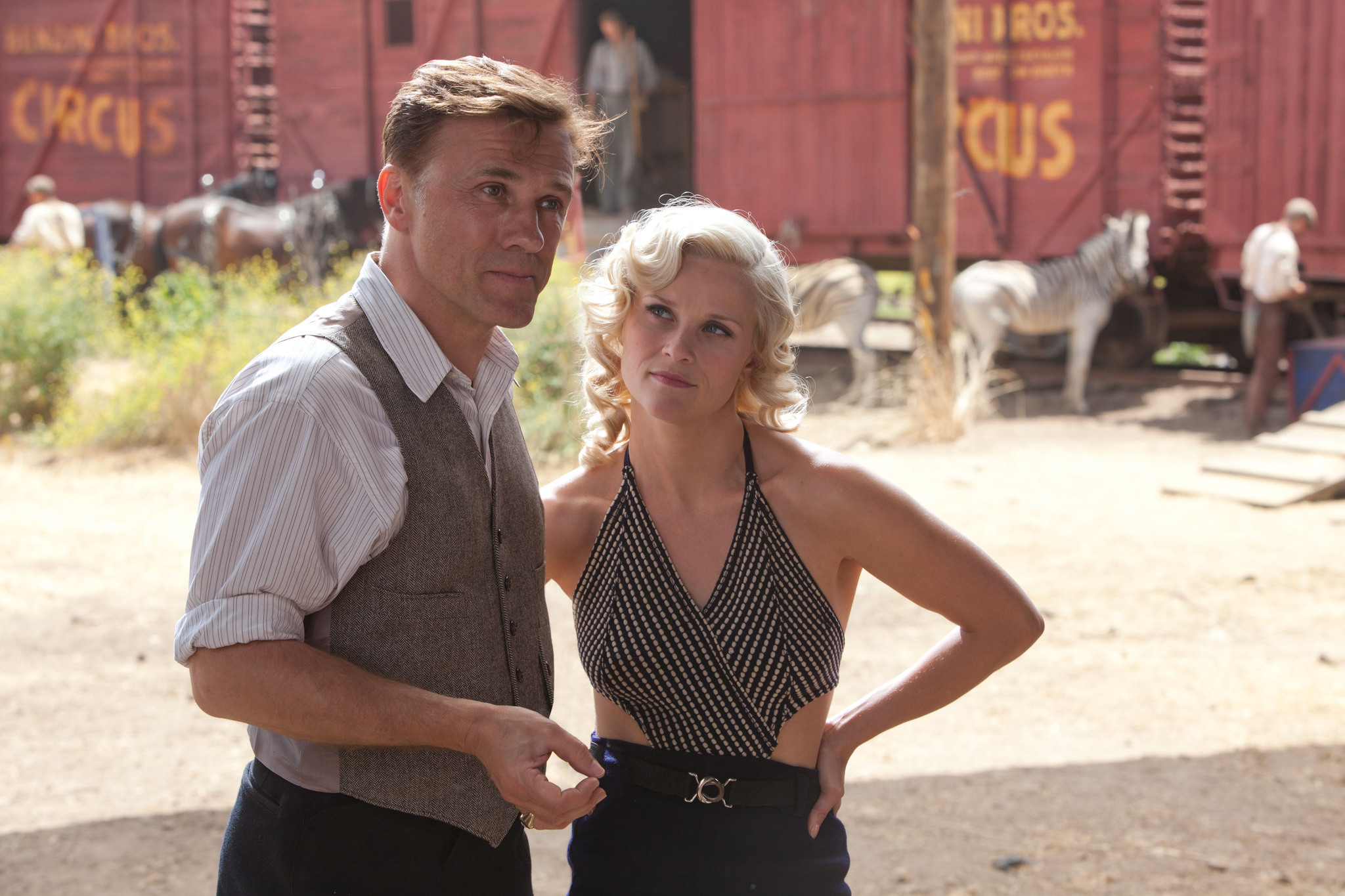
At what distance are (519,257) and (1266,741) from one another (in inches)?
163

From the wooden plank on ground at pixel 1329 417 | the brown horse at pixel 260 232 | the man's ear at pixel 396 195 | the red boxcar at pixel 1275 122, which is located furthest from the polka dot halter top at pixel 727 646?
the brown horse at pixel 260 232

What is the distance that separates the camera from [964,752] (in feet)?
16.2

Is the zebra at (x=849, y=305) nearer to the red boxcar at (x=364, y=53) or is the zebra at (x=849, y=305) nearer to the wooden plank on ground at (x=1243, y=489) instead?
the wooden plank on ground at (x=1243, y=489)

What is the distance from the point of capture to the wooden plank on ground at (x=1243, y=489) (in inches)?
325

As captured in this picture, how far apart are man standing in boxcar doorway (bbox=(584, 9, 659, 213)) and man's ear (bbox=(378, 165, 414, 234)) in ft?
43.0

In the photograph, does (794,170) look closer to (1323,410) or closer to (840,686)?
(1323,410)

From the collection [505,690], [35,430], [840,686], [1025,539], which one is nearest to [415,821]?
[505,690]

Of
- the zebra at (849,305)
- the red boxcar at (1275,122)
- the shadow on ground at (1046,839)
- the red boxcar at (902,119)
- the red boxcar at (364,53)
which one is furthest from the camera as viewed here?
the red boxcar at (364,53)

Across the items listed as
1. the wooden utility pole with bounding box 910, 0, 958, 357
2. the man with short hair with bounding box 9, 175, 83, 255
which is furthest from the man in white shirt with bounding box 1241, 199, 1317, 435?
the man with short hair with bounding box 9, 175, 83, 255

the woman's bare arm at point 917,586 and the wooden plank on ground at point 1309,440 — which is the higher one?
the woman's bare arm at point 917,586

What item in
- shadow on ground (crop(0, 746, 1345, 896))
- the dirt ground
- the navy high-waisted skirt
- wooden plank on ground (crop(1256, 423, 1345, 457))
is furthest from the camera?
wooden plank on ground (crop(1256, 423, 1345, 457))

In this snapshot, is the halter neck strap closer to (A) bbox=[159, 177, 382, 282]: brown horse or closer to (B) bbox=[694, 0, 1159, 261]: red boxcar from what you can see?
(B) bbox=[694, 0, 1159, 261]: red boxcar

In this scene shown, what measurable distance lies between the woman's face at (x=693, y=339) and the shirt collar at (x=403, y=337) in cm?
37

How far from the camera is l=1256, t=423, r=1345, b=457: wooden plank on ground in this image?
870cm
